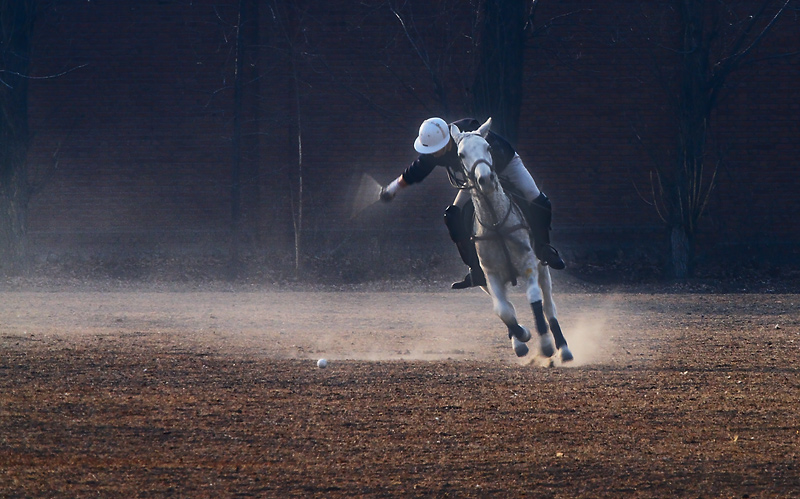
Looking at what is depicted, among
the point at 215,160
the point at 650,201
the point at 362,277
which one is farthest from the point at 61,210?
the point at 650,201

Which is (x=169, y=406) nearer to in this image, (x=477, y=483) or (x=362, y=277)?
(x=477, y=483)

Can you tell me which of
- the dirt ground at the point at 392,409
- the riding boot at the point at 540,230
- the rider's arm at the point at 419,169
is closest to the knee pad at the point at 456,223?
the rider's arm at the point at 419,169

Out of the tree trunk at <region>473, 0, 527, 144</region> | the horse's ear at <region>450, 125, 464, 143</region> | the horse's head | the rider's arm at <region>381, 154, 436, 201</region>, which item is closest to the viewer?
the horse's head

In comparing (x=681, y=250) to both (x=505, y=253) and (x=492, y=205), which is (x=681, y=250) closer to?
(x=505, y=253)

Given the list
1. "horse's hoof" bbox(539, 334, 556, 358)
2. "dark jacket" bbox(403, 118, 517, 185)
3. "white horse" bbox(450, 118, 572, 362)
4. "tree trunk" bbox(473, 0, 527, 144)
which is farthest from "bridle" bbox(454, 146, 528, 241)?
"tree trunk" bbox(473, 0, 527, 144)

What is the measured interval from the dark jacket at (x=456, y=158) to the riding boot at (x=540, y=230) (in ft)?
1.84

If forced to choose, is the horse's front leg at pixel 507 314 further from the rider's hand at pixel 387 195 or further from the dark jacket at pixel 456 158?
the rider's hand at pixel 387 195

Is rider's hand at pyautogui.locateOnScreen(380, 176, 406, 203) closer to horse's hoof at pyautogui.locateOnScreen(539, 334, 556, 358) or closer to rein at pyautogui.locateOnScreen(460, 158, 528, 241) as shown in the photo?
rein at pyautogui.locateOnScreen(460, 158, 528, 241)

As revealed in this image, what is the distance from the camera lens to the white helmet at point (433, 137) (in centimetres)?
955

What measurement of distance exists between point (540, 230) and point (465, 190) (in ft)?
3.10

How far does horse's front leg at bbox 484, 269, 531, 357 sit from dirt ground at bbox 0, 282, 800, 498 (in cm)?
29

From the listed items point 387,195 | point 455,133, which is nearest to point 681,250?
point 387,195

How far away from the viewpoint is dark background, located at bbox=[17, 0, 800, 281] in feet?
70.1

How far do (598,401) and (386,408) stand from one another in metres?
1.81
